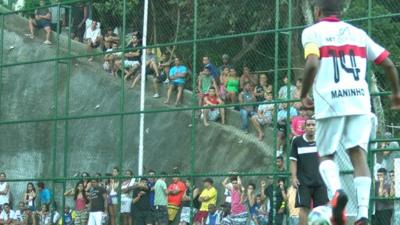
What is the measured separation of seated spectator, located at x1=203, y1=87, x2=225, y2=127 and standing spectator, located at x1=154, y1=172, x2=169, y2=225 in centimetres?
133

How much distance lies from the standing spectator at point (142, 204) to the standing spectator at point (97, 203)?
0.80 meters

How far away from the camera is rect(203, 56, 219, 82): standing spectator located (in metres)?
18.7

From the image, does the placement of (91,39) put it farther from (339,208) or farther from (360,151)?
(339,208)

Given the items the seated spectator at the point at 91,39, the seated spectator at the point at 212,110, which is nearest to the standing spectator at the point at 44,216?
the seated spectator at the point at 91,39

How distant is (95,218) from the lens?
20.1 m

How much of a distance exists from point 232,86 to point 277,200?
250 centimetres

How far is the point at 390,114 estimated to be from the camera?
15.9m

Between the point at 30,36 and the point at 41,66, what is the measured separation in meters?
1.66

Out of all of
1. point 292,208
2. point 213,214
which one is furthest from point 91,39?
point 292,208

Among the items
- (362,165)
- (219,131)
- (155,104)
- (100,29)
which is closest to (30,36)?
(100,29)

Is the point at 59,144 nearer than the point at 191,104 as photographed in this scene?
No

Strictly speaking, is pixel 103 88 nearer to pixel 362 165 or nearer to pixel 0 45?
pixel 0 45

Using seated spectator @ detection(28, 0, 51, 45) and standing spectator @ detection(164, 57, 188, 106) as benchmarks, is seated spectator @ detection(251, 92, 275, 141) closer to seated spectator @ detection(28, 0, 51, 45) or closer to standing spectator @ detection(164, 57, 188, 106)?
standing spectator @ detection(164, 57, 188, 106)

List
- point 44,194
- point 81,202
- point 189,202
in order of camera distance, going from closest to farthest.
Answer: point 189,202 → point 81,202 → point 44,194
